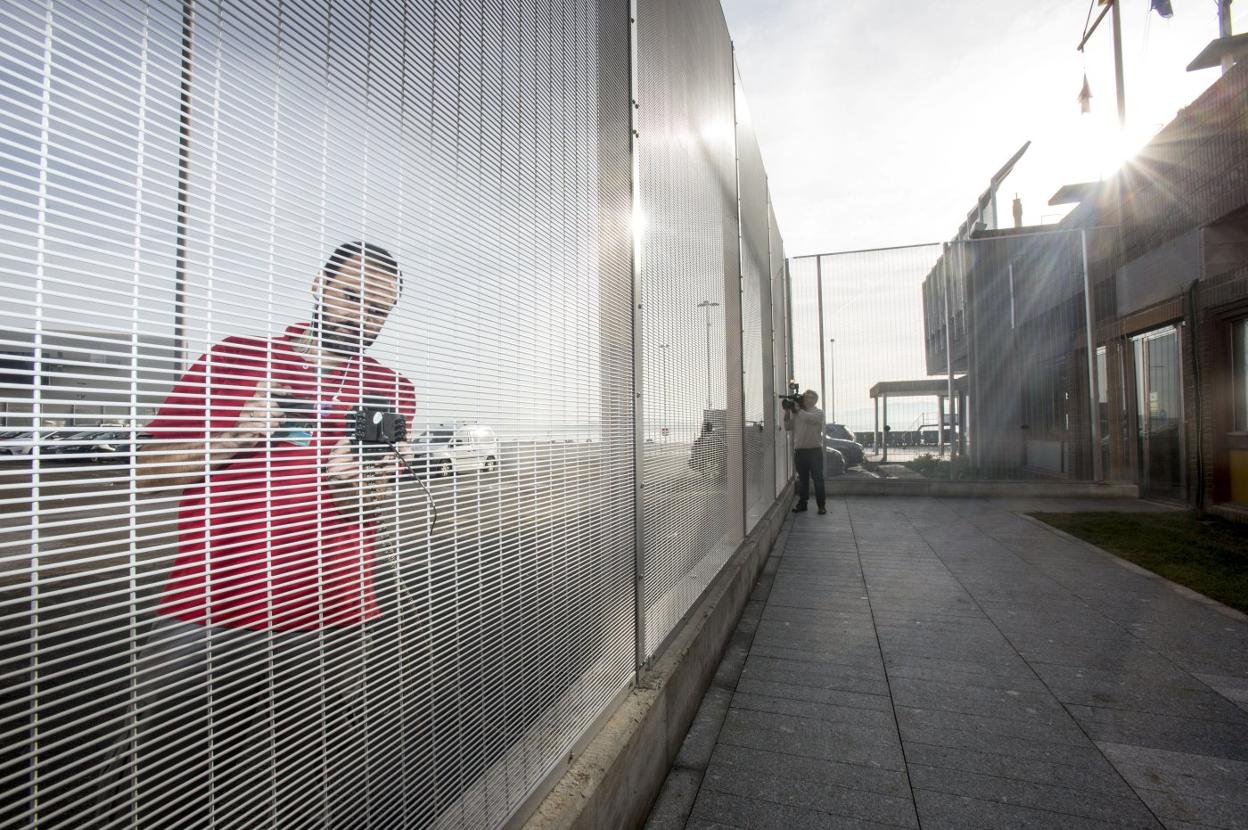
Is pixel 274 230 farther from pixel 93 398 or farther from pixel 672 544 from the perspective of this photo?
pixel 672 544

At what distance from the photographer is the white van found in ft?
4.10

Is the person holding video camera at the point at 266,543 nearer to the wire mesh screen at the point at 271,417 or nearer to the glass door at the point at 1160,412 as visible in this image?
the wire mesh screen at the point at 271,417

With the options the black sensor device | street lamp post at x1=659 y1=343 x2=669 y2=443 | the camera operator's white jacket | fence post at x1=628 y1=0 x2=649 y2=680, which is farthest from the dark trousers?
the black sensor device

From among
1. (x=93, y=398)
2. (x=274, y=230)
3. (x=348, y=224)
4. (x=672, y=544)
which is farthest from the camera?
(x=672, y=544)

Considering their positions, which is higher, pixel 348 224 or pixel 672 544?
pixel 348 224

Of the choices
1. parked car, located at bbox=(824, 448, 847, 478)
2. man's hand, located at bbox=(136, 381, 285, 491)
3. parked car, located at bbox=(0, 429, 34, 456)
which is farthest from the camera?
parked car, located at bbox=(824, 448, 847, 478)

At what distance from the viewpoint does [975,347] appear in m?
12.0

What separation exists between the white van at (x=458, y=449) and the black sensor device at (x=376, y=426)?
68mm

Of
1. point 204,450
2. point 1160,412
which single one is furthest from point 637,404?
point 1160,412

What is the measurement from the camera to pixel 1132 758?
269cm

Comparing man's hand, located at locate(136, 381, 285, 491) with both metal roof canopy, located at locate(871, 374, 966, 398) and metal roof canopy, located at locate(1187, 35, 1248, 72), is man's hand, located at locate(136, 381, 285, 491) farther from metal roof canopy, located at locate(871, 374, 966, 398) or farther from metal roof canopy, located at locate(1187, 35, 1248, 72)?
metal roof canopy, located at locate(1187, 35, 1248, 72)

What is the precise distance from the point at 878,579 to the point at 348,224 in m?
5.77

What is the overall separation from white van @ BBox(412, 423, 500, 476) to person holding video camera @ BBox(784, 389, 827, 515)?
28.1 feet

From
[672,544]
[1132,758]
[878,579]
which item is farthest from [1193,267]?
[672,544]
